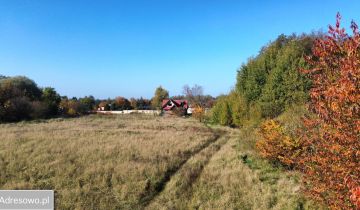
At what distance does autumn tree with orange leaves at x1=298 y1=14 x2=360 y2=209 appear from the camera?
5.20m

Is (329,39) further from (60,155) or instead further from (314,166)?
(60,155)

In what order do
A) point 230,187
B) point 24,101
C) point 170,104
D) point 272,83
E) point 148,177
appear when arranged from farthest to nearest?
1. point 170,104
2. point 24,101
3. point 272,83
4. point 148,177
5. point 230,187

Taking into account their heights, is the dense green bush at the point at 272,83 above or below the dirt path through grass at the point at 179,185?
above

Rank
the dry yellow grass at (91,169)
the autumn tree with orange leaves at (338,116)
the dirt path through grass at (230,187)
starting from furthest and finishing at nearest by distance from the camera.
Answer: the dry yellow grass at (91,169)
the dirt path through grass at (230,187)
the autumn tree with orange leaves at (338,116)

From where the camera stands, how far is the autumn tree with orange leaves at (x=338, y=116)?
17.1ft

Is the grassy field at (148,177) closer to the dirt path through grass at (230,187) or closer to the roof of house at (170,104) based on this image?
the dirt path through grass at (230,187)

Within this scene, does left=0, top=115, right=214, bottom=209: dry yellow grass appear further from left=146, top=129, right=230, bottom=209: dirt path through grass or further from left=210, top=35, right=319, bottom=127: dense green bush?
left=210, top=35, right=319, bottom=127: dense green bush

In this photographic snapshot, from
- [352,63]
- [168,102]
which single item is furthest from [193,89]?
[352,63]

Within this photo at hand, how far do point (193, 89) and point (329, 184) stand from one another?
297 feet

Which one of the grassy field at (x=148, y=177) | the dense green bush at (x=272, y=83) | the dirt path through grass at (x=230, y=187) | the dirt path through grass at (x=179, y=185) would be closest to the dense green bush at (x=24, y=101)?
the grassy field at (x=148, y=177)

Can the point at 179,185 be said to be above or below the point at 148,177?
below

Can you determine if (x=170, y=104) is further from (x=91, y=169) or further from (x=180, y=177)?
(x=180, y=177)

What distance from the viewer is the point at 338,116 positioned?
5.62m

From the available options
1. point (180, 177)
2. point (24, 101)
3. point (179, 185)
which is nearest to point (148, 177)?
point (180, 177)
